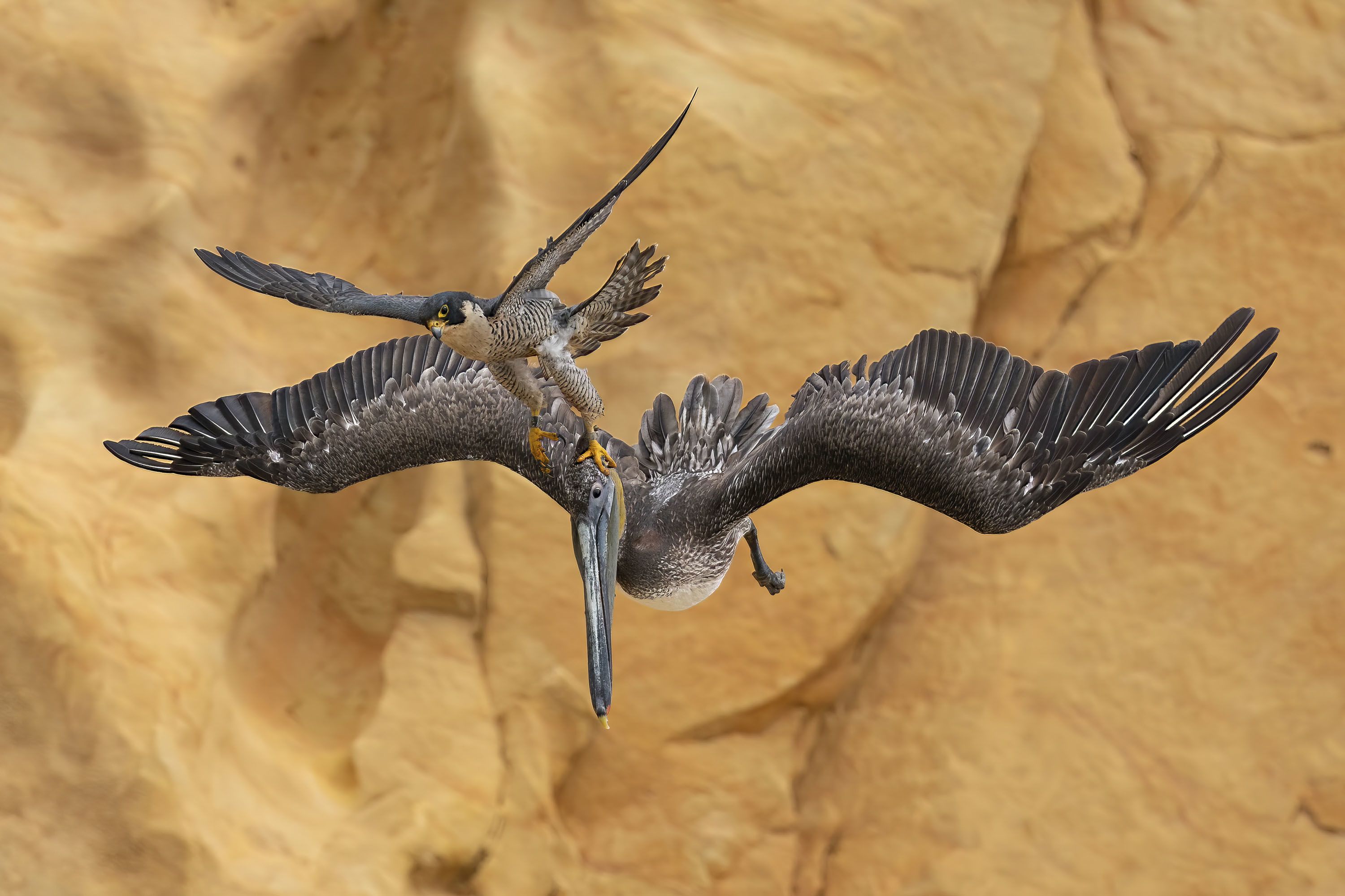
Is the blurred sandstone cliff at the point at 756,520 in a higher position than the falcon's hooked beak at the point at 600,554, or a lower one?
lower

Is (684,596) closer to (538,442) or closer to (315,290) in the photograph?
(538,442)

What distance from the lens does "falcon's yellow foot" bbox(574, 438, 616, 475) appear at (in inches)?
149

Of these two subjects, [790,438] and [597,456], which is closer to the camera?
[597,456]

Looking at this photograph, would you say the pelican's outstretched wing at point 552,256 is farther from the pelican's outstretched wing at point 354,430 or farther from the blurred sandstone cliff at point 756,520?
the blurred sandstone cliff at point 756,520

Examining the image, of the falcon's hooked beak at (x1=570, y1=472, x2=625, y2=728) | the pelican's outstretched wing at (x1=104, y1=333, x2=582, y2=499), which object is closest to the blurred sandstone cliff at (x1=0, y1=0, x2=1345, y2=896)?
the pelican's outstretched wing at (x1=104, y1=333, x2=582, y2=499)

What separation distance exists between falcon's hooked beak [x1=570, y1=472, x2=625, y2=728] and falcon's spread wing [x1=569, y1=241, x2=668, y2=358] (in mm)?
754

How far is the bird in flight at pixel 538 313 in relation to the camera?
2869mm

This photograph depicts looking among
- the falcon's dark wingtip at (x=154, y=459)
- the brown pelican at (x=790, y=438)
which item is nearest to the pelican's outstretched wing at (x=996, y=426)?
the brown pelican at (x=790, y=438)

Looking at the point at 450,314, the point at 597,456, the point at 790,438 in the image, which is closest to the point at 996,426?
the point at 790,438

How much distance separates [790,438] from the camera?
432 cm

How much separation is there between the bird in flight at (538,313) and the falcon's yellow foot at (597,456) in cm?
20

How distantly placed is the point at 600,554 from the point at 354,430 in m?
1.36

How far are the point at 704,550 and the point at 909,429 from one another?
82 cm

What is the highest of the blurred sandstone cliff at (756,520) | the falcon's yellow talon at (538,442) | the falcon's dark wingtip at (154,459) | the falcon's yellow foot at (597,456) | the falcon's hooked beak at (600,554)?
the falcon's yellow talon at (538,442)
